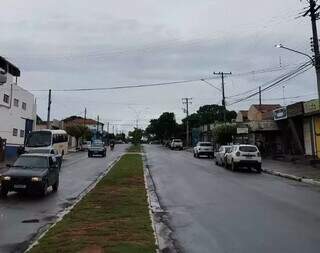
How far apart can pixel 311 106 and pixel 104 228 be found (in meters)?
31.2

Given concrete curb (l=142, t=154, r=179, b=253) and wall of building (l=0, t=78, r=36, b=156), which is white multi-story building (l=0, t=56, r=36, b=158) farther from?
concrete curb (l=142, t=154, r=179, b=253)

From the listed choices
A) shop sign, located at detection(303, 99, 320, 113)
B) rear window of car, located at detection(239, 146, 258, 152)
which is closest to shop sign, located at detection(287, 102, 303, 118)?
shop sign, located at detection(303, 99, 320, 113)

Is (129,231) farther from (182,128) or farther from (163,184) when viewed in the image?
(182,128)

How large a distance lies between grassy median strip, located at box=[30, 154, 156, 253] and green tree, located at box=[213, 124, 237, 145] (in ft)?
142

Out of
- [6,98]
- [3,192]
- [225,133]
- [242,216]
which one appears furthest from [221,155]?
[242,216]

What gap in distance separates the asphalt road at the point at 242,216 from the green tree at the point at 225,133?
36608 millimetres

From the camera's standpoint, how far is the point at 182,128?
13612 centimetres

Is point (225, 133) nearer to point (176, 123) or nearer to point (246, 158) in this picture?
point (246, 158)

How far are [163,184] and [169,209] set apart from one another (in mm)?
8832

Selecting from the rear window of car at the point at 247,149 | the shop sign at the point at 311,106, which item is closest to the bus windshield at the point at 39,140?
the rear window of car at the point at 247,149

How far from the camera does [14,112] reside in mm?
54125

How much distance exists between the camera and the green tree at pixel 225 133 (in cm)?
6078

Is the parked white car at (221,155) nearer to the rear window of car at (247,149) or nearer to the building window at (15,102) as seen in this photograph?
the rear window of car at (247,149)

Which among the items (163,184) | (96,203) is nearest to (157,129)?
(163,184)
